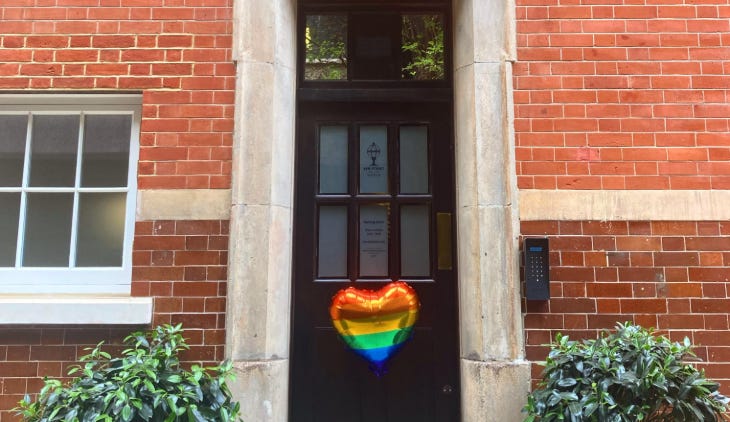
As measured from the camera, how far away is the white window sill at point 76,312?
340 centimetres

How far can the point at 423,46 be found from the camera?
13.3 feet

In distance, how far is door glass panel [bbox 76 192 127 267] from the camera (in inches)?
149

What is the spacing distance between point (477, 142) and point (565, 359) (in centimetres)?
146

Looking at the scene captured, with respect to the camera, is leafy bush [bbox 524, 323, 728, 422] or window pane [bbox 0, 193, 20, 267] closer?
leafy bush [bbox 524, 323, 728, 422]

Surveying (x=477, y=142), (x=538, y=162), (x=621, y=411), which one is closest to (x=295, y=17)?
(x=477, y=142)

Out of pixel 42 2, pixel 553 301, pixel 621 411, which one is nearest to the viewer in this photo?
pixel 621 411

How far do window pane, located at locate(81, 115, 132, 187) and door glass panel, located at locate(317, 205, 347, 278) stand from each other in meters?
1.46

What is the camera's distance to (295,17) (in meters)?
3.88

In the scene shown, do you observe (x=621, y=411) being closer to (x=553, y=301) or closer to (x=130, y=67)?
(x=553, y=301)

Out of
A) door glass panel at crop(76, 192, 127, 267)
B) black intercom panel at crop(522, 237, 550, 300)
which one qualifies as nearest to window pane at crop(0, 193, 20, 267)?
door glass panel at crop(76, 192, 127, 267)

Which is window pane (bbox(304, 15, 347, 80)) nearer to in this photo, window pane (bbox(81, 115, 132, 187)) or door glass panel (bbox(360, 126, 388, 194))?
door glass panel (bbox(360, 126, 388, 194))

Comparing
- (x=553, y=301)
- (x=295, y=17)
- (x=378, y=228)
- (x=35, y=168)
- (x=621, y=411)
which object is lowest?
(x=621, y=411)

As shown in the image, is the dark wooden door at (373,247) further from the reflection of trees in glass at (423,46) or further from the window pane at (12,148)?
the window pane at (12,148)

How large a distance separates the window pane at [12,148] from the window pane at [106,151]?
0.49 m
